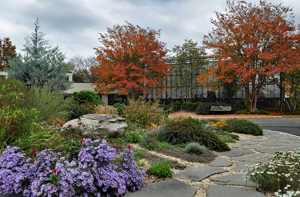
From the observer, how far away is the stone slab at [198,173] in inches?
122

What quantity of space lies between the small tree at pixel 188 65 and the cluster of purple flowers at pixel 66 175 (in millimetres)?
18035

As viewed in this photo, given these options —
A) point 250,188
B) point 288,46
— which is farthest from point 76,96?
point 288,46

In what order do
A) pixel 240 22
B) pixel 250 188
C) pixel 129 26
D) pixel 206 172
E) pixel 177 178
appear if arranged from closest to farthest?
pixel 250 188 < pixel 177 178 < pixel 206 172 < pixel 240 22 < pixel 129 26

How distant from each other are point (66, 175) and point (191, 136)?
3476mm

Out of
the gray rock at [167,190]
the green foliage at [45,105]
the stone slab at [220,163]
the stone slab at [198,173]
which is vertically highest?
the green foliage at [45,105]

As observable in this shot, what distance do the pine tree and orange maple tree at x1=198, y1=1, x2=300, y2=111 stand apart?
406 inches

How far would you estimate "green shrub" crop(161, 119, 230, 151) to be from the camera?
504 cm

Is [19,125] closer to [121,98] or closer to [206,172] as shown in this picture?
[206,172]

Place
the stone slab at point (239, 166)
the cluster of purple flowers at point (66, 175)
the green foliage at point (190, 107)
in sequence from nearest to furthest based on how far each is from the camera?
the cluster of purple flowers at point (66, 175) → the stone slab at point (239, 166) → the green foliage at point (190, 107)

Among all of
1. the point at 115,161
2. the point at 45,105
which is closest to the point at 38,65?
the point at 45,105

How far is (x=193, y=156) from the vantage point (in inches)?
165

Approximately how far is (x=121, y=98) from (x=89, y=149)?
2226 centimetres

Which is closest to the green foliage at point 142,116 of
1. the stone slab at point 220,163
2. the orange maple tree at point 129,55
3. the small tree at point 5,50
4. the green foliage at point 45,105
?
the green foliage at point 45,105

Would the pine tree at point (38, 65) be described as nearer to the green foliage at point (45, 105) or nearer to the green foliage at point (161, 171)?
the green foliage at point (45, 105)
